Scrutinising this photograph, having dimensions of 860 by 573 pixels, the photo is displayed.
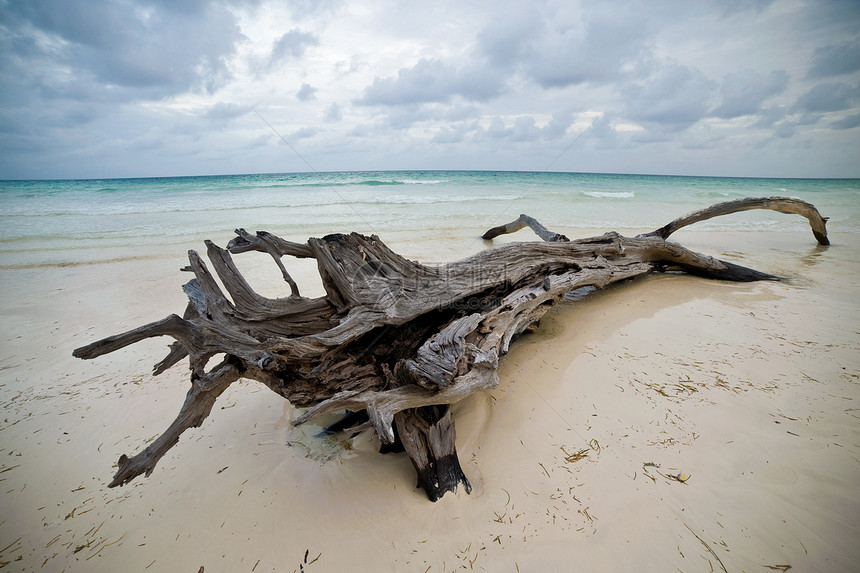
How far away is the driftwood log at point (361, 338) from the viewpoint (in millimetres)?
2236

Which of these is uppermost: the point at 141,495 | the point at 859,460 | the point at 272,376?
the point at 272,376

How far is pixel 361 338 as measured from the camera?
2891 millimetres

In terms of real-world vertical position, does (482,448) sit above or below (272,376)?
below

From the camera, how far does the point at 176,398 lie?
345 cm

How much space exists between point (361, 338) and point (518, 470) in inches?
58.9

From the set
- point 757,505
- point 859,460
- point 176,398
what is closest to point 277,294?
point 176,398

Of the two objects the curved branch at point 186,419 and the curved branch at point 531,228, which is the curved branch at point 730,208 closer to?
the curved branch at point 531,228

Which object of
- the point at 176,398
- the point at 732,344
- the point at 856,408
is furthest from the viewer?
the point at 732,344

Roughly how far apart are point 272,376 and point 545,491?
195 cm

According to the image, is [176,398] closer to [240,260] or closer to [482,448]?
[482,448]

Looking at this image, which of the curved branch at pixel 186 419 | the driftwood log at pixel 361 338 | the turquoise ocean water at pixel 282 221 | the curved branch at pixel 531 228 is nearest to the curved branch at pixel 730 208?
the curved branch at pixel 531 228

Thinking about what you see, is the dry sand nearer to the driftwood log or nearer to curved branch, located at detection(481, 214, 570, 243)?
the driftwood log

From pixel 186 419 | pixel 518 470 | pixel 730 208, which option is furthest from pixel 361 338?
pixel 730 208

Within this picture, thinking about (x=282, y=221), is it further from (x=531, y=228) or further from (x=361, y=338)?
(x=361, y=338)
